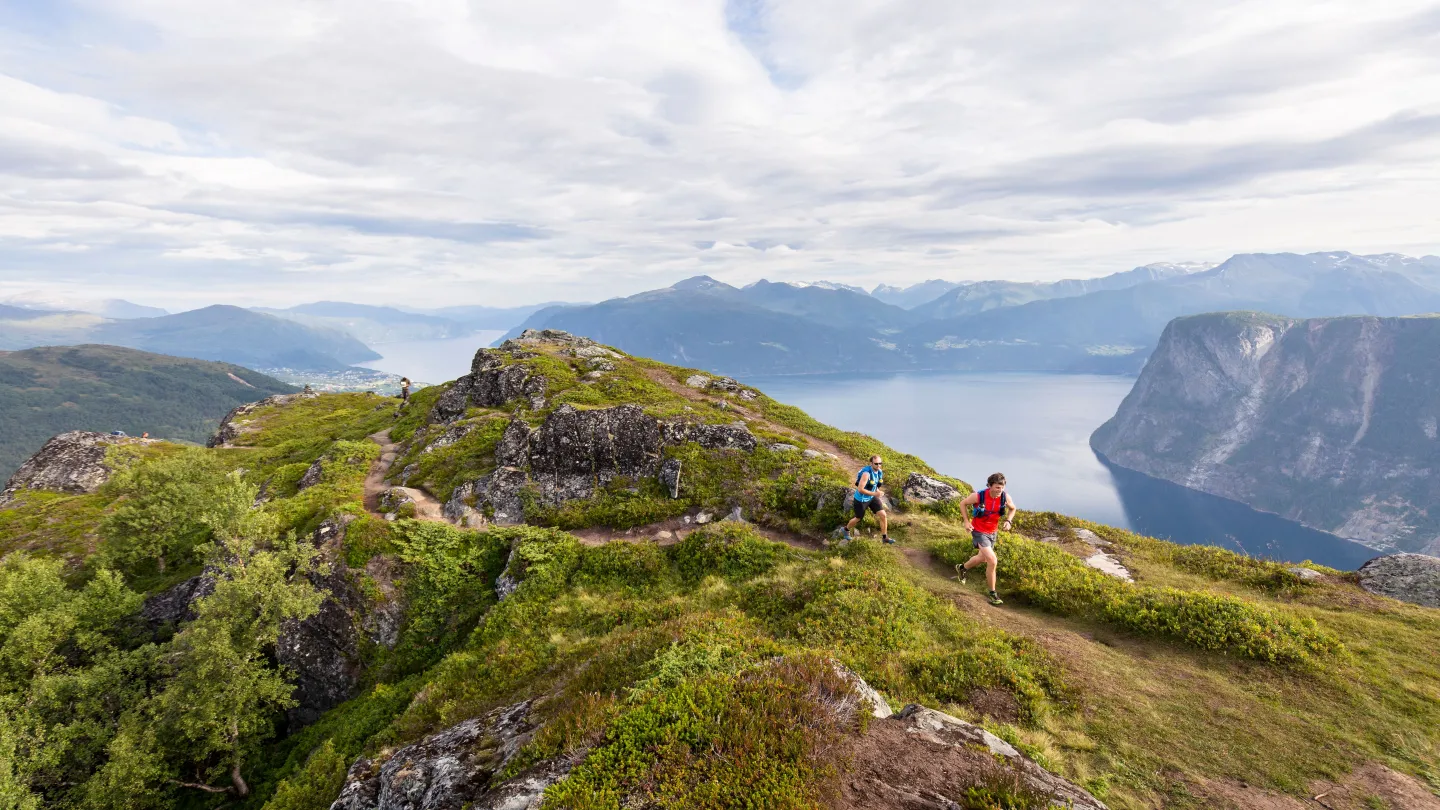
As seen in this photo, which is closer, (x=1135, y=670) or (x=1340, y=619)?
(x=1135, y=670)

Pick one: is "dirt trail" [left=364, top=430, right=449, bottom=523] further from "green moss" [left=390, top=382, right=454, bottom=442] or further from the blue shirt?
the blue shirt

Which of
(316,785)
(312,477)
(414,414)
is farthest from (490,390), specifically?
(316,785)

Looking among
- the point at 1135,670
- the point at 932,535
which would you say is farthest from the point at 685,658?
the point at 932,535

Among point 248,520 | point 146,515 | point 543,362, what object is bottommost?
point 146,515

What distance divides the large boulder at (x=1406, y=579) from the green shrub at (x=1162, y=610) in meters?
5.91

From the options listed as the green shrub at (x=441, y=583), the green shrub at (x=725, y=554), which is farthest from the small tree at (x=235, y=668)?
the green shrub at (x=725, y=554)

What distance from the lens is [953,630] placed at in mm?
14242

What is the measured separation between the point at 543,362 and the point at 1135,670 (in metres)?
40.6

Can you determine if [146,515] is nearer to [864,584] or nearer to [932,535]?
[864,584]

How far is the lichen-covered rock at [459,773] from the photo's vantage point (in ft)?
27.7

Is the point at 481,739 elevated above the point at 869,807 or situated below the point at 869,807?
below

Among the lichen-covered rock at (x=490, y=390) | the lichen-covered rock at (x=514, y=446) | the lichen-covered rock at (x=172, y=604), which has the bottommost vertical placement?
the lichen-covered rock at (x=172, y=604)

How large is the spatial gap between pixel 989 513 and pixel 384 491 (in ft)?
96.5

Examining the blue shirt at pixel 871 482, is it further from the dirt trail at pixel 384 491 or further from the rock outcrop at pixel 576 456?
the dirt trail at pixel 384 491
